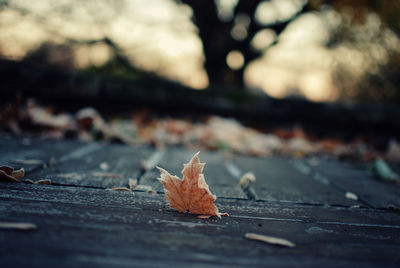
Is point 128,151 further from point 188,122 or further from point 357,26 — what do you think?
point 357,26

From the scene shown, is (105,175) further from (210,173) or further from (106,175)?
(210,173)

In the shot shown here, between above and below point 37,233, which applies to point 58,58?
above

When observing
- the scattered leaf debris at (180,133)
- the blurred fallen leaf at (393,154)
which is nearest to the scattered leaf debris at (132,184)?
the scattered leaf debris at (180,133)

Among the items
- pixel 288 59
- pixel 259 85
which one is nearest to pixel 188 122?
pixel 288 59

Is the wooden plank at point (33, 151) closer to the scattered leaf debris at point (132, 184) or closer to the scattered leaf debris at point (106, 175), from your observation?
Result: the scattered leaf debris at point (106, 175)

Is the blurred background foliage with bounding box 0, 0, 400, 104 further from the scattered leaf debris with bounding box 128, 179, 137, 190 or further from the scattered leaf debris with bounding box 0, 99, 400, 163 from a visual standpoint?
the scattered leaf debris with bounding box 128, 179, 137, 190

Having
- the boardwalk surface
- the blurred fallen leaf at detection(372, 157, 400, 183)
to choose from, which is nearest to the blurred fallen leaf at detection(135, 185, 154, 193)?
the boardwalk surface
